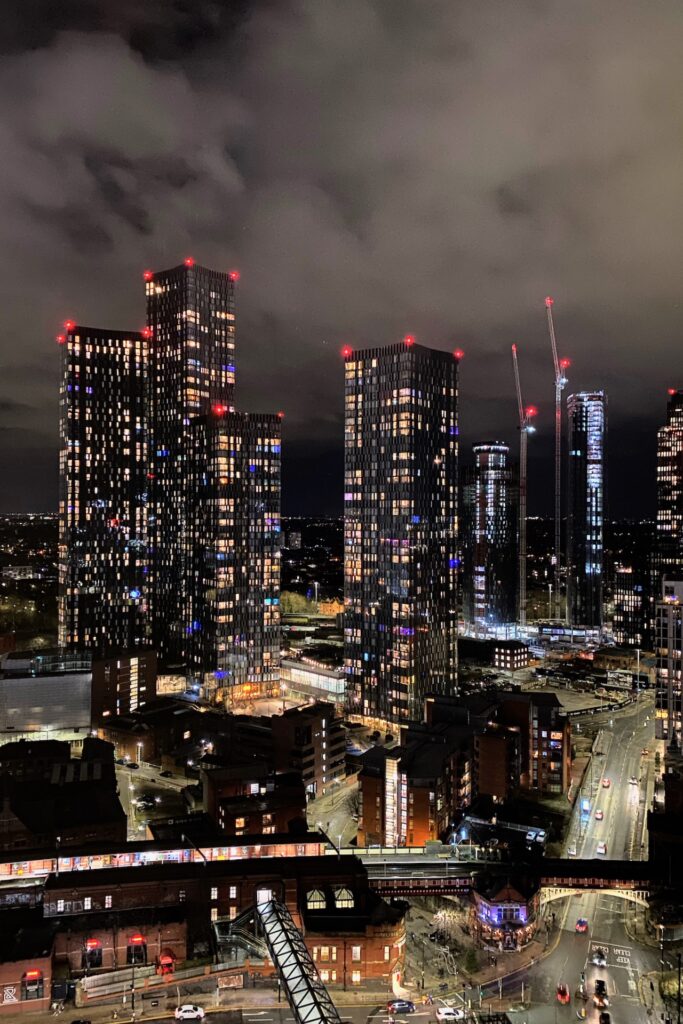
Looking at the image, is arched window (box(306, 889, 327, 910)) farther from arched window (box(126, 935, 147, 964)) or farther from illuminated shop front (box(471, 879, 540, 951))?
illuminated shop front (box(471, 879, 540, 951))

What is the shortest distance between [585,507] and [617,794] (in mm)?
86892

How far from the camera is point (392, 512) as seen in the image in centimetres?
7500

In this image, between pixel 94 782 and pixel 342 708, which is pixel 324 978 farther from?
pixel 342 708

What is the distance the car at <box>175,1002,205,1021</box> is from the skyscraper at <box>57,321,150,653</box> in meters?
63.2

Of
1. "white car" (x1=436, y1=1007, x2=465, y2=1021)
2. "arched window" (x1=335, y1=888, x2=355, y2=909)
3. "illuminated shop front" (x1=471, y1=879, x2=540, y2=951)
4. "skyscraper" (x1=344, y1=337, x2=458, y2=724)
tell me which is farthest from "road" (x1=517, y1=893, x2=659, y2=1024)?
"skyscraper" (x1=344, y1=337, x2=458, y2=724)

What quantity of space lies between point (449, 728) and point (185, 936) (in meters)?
25.7

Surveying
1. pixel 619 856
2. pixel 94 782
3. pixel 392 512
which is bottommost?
pixel 619 856

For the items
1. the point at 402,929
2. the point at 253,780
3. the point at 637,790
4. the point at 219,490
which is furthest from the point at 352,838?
the point at 219,490

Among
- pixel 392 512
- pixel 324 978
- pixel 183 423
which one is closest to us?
pixel 324 978

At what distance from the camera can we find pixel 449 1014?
33500 mm

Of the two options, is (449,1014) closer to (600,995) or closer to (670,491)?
(600,995)

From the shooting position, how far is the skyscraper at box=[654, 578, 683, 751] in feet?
208

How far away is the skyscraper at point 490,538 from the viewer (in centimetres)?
13312

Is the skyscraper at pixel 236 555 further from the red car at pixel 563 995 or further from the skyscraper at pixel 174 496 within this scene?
the red car at pixel 563 995
